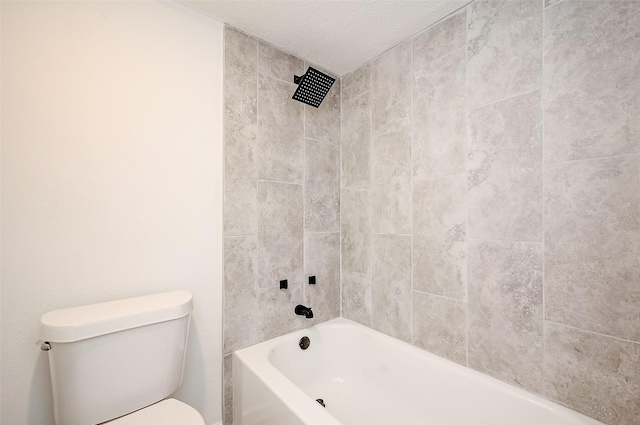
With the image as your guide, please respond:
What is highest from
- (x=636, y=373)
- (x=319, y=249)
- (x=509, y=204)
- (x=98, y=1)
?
Answer: (x=98, y=1)

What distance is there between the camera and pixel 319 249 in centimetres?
193

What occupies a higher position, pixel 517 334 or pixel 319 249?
pixel 319 249

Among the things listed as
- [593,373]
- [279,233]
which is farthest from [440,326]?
[279,233]

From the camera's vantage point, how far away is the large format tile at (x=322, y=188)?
1871 mm

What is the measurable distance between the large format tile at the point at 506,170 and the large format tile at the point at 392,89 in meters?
0.42

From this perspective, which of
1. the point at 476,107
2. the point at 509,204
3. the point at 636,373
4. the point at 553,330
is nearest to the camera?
the point at 636,373

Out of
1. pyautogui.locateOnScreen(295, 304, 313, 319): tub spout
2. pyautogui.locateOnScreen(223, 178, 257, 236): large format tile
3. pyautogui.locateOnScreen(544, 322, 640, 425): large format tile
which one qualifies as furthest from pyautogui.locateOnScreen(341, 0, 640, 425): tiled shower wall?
pyautogui.locateOnScreen(223, 178, 257, 236): large format tile

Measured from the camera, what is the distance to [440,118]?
1.49 meters

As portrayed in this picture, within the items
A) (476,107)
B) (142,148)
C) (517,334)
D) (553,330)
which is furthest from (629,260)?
(142,148)

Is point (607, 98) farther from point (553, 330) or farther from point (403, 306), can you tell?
point (403, 306)

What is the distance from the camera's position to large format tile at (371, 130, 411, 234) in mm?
1650

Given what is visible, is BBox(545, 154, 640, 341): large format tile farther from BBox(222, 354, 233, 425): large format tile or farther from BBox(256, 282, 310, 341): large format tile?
BBox(222, 354, 233, 425): large format tile

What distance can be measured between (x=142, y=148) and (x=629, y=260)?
195 centimetres

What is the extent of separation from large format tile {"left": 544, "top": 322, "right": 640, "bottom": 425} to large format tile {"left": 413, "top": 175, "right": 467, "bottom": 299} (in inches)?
15.7
